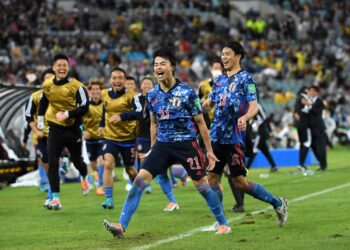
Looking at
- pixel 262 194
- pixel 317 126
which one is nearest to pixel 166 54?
pixel 262 194

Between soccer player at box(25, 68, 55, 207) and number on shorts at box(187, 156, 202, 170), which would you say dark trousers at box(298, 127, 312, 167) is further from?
number on shorts at box(187, 156, 202, 170)

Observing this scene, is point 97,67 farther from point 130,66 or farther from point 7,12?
point 7,12

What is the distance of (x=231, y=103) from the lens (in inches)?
509

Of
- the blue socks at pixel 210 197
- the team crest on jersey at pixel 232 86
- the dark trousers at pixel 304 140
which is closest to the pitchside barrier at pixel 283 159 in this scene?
the dark trousers at pixel 304 140

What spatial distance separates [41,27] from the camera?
4491 cm

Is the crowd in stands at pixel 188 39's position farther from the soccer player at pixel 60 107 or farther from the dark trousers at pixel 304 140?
the soccer player at pixel 60 107

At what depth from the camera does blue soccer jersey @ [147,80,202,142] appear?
39.2 ft

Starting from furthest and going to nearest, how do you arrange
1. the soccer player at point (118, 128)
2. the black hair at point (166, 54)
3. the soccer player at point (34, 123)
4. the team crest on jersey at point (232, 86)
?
the soccer player at point (34, 123)
the soccer player at point (118, 128)
the team crest on jersey at point (232, 86)
the black hair at point (166, 54)

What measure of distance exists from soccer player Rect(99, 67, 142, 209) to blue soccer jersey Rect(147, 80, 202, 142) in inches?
164

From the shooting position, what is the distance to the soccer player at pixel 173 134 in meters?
11.9

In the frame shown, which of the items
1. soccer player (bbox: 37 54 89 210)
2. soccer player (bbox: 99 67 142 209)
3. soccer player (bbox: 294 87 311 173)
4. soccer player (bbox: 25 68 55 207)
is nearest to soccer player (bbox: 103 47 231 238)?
soccer player (bbox: 37 54 89 210)

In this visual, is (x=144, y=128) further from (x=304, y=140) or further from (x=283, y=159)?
(x=283, y=159)

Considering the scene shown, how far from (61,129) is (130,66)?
2630 centimetres

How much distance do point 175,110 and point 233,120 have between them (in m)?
1.24
